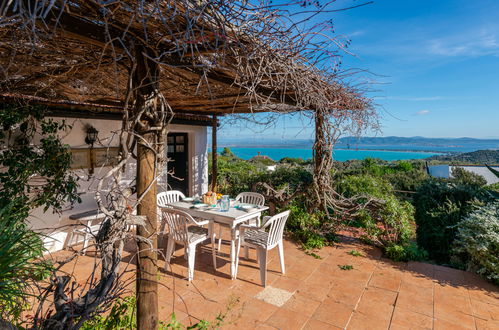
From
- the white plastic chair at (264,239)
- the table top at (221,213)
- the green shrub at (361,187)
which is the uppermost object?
the green shrub at (361,187)

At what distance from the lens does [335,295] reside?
284cm

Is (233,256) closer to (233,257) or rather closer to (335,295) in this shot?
(233,257)

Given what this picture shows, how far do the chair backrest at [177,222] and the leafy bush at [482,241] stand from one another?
3504 millimetres

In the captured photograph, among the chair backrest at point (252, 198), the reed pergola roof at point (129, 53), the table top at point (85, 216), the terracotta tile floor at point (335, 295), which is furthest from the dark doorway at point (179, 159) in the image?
the terracotta tile floor at point (335, 295)

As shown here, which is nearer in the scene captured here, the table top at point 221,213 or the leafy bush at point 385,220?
the table top at point 221,213

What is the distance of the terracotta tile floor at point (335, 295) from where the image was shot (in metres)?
2.40

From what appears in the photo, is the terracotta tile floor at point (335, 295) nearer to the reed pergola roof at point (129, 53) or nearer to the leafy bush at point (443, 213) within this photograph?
the leafy bush at point (443, 213)

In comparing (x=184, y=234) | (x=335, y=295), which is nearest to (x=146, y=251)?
(x=184, y=234)

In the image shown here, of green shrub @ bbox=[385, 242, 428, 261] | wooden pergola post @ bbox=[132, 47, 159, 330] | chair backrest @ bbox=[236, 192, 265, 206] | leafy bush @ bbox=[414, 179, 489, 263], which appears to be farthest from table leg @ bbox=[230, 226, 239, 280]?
leafy bush @ bbox=[414, 179, 489, 263]

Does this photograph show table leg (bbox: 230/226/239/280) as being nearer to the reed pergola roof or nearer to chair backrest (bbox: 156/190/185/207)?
chair backrest (bbox: 156/190/185/207)

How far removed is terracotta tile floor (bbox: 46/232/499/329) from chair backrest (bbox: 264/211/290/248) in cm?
44

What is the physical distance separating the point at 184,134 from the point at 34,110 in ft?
10.5

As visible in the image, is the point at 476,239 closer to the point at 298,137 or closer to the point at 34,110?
the point at 298,137

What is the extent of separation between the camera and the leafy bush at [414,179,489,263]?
399cm
